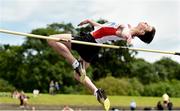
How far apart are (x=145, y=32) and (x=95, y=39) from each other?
2.91 feet

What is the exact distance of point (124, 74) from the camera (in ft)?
256

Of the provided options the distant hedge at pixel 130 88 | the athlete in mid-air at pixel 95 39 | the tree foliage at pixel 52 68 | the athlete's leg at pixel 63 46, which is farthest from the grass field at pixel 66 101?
the tree foliage at pixel 52 68

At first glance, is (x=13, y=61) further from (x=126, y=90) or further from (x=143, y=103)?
(x=143, y=103)

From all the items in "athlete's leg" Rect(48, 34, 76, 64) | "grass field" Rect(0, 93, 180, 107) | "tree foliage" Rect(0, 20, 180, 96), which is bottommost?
"tree foliage" Rect(0, 20, 180, 96)

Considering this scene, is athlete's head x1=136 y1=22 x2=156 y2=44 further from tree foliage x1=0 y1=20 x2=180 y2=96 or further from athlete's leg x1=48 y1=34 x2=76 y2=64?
tree foliage x1=0 y1=20 x2=180 y2=96

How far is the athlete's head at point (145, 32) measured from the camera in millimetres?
9734

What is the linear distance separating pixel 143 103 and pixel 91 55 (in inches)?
1108

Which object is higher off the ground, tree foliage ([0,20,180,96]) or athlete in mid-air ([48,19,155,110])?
athlete in mid-air ([48,19,155,110])

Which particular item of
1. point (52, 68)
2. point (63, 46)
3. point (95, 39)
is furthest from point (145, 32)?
point (52, 68)

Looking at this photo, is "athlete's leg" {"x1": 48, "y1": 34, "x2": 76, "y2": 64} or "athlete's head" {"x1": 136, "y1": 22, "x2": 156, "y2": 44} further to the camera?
"athlete's head" {"x1": 136, "y1": 22, "x2": 156, "y2": 44}

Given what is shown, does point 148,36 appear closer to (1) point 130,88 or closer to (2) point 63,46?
(2) point 63,46

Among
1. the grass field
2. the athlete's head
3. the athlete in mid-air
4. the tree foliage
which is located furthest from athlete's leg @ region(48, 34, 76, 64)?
the tree foliage

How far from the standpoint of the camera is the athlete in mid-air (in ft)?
31.1

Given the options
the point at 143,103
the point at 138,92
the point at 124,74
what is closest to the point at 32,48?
the point at 124,74
